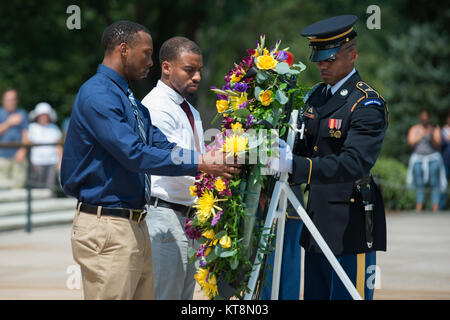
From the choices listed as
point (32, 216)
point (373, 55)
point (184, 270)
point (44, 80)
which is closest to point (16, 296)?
point (184, 270)

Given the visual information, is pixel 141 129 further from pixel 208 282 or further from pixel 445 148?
pixel 445 148

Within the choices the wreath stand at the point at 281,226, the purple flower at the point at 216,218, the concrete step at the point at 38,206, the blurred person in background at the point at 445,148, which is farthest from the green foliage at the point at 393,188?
the purple flower at the point at 216,218

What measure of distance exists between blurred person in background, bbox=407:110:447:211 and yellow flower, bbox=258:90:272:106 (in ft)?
41.6

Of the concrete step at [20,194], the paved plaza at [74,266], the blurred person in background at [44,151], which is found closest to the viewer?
the paved plaza at [74,266]

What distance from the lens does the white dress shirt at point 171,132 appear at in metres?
4.93

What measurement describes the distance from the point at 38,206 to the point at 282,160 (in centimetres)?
974

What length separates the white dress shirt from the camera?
493cm

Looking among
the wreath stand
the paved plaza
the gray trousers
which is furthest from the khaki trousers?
the paved plaza

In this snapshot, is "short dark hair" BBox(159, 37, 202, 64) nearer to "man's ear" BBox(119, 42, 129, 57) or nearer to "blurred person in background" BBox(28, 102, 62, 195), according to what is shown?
"man's ear" BBox(119, 42, 129, 57)

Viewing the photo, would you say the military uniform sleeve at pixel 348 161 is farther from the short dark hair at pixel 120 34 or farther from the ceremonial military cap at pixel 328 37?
the short dark hair at pixel 120 34

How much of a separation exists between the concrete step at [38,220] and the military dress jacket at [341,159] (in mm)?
8351

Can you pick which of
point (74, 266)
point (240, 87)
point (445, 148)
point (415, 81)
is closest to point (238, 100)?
point (240, 87)

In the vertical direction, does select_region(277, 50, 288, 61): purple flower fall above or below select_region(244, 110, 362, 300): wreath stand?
above
